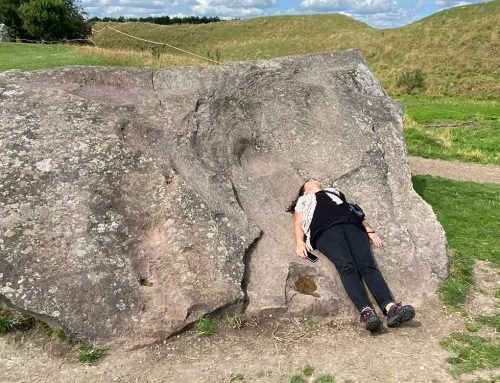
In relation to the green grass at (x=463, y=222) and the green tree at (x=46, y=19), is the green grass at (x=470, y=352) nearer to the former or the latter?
the green grass at (x=463, y=222)

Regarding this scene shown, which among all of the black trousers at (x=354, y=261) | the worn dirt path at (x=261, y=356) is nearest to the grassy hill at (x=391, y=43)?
the black trousers at (x=354, y=261)

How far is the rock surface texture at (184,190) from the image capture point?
654cm

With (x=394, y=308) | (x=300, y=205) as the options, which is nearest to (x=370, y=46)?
(x=300, y=205)

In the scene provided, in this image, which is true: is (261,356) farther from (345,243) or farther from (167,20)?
(167,20)

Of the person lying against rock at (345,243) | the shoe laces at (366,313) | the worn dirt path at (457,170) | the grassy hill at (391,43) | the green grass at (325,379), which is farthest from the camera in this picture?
the grassy hill at (391,43)

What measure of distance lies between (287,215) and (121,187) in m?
2.47

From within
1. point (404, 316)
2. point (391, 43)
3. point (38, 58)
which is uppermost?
point (391, 43)

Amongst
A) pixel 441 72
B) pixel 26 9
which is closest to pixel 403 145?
pixel 441 72

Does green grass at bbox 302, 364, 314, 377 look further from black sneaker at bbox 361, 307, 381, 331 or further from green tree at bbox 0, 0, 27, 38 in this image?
green tree at bbox 0, 0, 27, 38

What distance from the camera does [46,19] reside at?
48188 mm

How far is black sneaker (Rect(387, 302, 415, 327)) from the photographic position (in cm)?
668

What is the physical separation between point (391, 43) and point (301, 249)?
48.6 m

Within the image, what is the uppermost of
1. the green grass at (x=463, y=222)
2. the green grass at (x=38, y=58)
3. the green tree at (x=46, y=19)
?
the green tree at (x=46, y=19)

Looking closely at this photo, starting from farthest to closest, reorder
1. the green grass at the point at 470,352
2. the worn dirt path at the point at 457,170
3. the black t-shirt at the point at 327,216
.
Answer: the worn dirt path at the point at 457,170
the black t-shirt at the point at 327,216
the green grass at the point at 470,352
